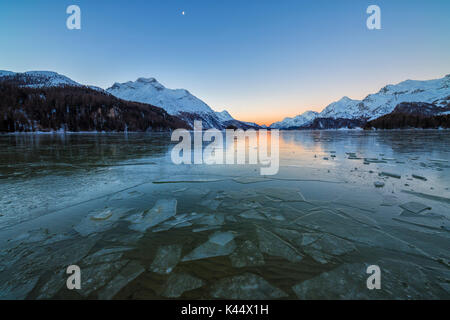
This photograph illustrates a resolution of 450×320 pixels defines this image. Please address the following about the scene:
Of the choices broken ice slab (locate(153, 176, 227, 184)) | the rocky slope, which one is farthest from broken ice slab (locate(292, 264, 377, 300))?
the rocky slope

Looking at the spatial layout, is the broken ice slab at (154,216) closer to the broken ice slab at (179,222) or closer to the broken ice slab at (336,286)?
the broken ice slab at (179,222)

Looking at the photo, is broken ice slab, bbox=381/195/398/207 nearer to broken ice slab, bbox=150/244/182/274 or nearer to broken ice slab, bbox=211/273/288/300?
broken ice slab, bbox=211/273/288/300

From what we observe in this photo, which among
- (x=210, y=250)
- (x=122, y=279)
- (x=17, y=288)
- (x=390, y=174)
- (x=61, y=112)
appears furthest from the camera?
(x=61, y=112)

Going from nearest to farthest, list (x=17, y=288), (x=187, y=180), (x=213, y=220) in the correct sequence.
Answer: (x=17, y=288), (x=213, y=220), (x=187, y=180)

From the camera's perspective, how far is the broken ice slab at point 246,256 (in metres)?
2.91

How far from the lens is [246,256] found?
10.2 ft

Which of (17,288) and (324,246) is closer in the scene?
(17,288)

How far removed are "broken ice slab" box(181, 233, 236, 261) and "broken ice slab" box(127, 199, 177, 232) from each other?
1.36m

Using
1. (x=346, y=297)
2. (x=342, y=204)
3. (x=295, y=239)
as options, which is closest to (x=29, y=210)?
(x=295, y=239)

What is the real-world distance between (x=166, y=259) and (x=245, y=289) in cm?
134

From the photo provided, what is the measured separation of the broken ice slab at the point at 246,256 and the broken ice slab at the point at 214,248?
0.14 m

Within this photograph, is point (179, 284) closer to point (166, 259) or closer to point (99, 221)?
point (166, 259)

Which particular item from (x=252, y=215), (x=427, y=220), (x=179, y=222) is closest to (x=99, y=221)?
(x=179, y=222)

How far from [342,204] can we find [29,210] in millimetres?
8163
